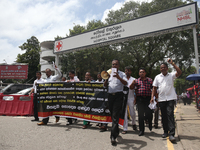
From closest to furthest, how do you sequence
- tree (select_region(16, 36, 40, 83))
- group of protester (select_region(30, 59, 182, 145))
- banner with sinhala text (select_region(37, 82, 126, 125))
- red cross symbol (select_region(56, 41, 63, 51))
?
group of protester (select_region(30, 59, 182, 145))
banner with sinhala text (select_region(37, 82, 126, 125))
red cross symbol (select_region(56, 41, 63, 51))
tree (select_region(16, 36, 40, 83))

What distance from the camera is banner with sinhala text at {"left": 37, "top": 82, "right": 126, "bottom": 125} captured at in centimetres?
521

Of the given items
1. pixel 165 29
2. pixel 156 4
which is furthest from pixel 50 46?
pixel 165 29

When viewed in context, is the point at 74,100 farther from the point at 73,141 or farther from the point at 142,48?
the point at 142,48

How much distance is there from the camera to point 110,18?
2555cm

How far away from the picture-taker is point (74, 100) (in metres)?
5.70

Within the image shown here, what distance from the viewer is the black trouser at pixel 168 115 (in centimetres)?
397

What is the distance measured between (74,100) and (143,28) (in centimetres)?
601

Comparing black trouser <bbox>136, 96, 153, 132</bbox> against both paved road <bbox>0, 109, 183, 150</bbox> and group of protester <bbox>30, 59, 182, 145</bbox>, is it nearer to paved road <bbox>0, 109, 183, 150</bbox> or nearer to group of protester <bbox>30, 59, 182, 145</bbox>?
group of protester <bbox>30, 59, 182, 145</bbox>

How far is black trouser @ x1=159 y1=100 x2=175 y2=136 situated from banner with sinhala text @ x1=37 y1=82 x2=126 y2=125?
60.1 inches

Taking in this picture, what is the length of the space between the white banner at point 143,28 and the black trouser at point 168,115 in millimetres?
5656

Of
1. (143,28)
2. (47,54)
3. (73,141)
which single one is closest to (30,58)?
(47,54)

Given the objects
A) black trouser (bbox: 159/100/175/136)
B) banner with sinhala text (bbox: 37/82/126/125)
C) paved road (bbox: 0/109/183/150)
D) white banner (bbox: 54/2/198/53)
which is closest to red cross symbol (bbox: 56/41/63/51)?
white banner (bbox: 54/2/198/53)

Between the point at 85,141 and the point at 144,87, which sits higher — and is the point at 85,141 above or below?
below

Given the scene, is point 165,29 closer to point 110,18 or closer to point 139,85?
point 139,85
